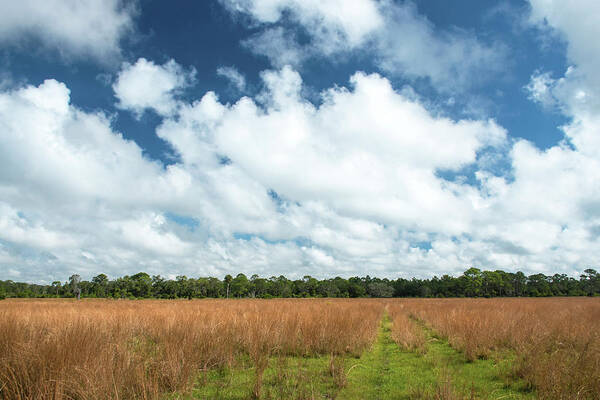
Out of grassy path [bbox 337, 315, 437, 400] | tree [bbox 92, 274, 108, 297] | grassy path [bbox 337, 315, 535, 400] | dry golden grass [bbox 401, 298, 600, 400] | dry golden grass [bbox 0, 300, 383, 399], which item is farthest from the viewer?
tree [bbox 92, 274, 108, 297]

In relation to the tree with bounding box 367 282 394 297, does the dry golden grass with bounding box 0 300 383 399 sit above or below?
above

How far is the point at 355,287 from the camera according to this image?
79.6 metres

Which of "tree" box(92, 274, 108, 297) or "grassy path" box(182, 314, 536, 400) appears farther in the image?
"tree" box(92, 274, 108, 297)

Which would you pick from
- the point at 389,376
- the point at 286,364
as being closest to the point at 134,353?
the point at 286,364

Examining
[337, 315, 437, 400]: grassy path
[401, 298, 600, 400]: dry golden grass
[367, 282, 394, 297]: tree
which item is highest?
[401, 298, 600, 400]: dry golden grass

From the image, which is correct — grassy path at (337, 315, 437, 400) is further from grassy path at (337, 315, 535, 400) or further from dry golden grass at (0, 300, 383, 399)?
dry golden grass at (0, 300, 383, 399)

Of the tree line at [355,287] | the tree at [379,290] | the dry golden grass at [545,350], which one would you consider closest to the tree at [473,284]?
the tree line at [355,287]

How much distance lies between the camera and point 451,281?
81375 mm

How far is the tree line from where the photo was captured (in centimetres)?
6681

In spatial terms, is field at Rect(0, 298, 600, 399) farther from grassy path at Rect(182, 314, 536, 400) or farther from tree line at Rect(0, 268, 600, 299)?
tree line at Rect(0, 268, 600, 299)

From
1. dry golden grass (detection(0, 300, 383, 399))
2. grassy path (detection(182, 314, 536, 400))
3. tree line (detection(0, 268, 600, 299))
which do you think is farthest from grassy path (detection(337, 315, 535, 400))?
tree line (detection(0, 268, 600, 299))

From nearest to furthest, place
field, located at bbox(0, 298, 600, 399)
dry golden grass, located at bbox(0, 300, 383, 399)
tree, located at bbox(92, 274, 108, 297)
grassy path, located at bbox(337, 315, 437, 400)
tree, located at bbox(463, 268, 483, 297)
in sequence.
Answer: dry golden grass, located at bbox(0, 300, 383, 399) → field, located at bbox(0, 298, 600, 399) → grassy path, located at bbox(337, 315, 437, 400) → tree, located at bbox(92, 274, 108, 297) → tree, located at bbox(463, 268, 483, 297)

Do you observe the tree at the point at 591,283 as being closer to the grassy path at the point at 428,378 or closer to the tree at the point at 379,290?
the tree at the point at 379,290

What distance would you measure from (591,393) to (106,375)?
6.07m
